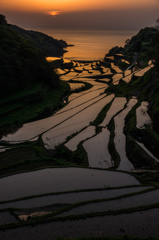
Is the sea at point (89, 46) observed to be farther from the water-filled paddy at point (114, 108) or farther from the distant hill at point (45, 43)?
the water-filled paddy at point (114, 108)

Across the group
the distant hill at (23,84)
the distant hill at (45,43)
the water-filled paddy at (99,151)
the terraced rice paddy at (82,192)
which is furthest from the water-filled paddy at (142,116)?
the distant hill at (45,43)

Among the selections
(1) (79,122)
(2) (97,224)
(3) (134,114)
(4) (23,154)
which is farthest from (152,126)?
(2) (97,224)

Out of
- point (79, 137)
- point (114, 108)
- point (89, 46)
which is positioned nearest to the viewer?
point (79, 137)

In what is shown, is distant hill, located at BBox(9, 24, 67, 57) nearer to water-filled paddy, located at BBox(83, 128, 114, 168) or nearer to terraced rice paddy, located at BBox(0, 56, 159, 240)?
terraced rice paddy, located at BBox(0, 56, 159, 240)

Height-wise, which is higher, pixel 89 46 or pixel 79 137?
pixel 89 46

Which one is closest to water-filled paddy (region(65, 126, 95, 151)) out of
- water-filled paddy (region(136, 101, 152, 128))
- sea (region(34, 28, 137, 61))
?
water-filled paddy (region(136, 101, 152, 128))

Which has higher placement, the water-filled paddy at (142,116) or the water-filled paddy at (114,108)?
the water-filled paddy at (142,116)

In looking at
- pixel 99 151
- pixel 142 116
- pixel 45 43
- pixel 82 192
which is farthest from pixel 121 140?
pixel 45 43

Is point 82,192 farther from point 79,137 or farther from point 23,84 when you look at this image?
point 23,84

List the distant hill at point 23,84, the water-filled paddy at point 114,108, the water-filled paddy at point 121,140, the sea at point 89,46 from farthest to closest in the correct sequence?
1. the sea at point 89,46
2. the distant hill at point 23,84
3. the water-filled paddy at point 114,108
4. the water-filled paddy at point 121,140

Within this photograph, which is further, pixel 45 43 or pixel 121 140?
pixel 45 43

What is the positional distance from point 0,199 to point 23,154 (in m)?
4.60

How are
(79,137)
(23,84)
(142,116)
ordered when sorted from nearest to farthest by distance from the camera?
(79,137), (142,116), (23,84)

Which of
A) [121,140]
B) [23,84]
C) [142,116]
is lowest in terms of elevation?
[121,140]
